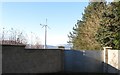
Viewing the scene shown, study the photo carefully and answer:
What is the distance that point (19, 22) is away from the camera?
24.7m

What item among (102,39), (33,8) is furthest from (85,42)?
(33,8)

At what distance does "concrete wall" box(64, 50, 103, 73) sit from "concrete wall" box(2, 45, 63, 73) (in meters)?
0.65

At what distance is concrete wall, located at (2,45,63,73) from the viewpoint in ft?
47.9

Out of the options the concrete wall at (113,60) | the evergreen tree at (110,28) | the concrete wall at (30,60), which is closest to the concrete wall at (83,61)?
the concrete wall at (30,60)

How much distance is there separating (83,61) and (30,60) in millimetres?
4270

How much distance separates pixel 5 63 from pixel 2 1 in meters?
3.34

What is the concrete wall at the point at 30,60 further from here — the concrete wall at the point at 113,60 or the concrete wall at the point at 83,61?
the concrete wall at the point at 113,60

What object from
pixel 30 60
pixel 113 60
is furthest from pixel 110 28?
pixel 30 60

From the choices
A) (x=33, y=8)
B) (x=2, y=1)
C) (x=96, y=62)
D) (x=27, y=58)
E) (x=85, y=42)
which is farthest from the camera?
(x=85, y=42)

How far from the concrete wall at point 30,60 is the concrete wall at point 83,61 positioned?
65 centimetres

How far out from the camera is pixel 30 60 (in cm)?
1555

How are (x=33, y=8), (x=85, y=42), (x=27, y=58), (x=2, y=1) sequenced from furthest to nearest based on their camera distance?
1. (x=85, y=42)
2. (x=33, y=8)
3. (x=27, y=58)
4. (x=2, y=1)

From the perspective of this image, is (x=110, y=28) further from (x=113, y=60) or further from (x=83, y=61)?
(x=113, y=60)

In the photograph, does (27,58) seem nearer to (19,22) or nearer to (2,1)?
(2,1)
